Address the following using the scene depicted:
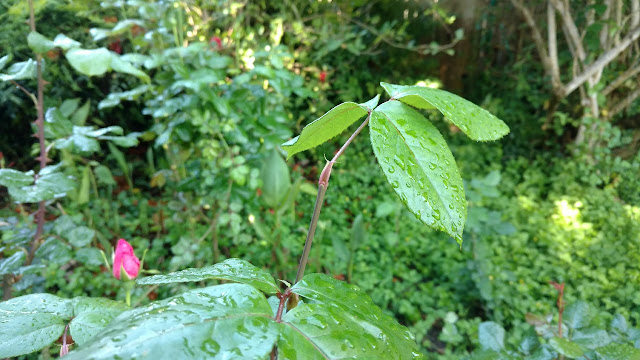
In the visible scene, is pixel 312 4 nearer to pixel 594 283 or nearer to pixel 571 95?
pixel 571 95

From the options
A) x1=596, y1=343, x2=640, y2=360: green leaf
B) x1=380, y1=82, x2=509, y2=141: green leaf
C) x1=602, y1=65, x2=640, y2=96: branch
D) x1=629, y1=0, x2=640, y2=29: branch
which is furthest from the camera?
x1=602, y1=65, x2=640, y2=96: branch

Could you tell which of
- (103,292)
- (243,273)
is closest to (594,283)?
(243,273)

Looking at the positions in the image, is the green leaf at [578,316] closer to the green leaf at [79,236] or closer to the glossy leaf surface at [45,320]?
the glossy leaf surface at [45,320]

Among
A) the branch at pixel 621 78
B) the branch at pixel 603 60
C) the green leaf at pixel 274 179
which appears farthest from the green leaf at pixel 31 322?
the branch at pixel 621 78

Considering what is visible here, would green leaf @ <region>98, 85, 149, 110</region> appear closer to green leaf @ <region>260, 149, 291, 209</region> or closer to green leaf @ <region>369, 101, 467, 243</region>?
green leaf @ <region>260, 149, 291, 209</region>

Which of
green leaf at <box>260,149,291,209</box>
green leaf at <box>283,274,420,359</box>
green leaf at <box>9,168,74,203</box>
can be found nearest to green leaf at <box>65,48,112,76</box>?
green leaf at <box>9,168,74,203</box>
